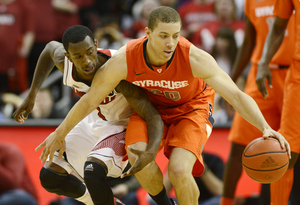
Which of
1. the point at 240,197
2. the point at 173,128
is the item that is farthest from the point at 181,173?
the point at 240,197

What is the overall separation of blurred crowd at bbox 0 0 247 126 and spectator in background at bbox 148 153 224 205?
1.98 meters

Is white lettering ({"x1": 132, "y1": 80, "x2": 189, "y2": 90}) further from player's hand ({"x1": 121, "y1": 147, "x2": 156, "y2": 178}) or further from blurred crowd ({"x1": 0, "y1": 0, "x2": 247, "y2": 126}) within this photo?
blurred crowd ({"x1": 0, "y1": 0, "x2": 247, "y2": 126})

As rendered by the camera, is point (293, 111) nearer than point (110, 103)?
Yes

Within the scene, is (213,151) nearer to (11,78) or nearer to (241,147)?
(241,147)

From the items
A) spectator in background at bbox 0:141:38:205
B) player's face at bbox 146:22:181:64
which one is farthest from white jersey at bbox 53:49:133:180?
spectator in background at bbox 0:141:38:205

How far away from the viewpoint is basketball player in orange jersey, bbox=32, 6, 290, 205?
316 cm

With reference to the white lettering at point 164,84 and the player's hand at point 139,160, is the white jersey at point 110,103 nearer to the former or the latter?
the white lettering at point 164,84

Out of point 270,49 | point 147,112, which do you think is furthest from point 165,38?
point 270,49

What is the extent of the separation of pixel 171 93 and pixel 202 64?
0.38 m

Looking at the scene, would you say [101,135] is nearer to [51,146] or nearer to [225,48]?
[51,146]

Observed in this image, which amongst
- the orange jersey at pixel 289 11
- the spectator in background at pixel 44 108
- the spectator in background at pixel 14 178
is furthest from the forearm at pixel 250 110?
the spectator in background at pixel 44 108

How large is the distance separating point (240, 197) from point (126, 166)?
1.97 m

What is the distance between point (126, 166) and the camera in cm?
383

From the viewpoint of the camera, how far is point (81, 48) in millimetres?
3232
